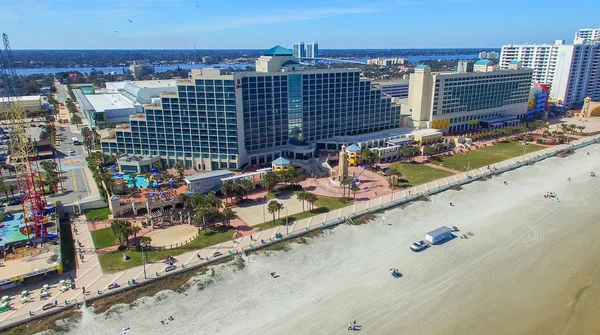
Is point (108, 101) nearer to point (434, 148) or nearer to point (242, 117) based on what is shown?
point (242, 117)

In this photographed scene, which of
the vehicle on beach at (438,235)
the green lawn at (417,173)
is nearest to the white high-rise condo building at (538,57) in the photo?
the green lawn at (417,173)

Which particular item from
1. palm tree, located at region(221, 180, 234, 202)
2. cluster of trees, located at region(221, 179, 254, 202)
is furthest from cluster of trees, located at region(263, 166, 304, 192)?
palm tree, located at region(221, 180, 234, 202)

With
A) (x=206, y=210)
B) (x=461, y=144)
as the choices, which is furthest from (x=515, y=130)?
(x=206, y=210)

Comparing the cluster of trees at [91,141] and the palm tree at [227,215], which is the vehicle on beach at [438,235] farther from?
the cluster of trees at [91,141]

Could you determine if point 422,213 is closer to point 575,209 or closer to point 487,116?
point 575,209

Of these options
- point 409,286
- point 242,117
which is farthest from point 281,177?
point 409,286
